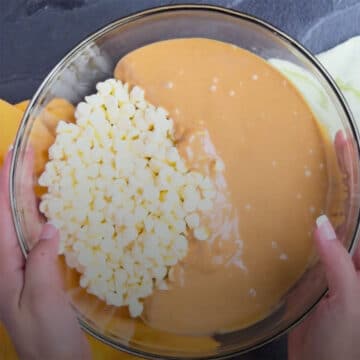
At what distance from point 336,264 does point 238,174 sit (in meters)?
0.14

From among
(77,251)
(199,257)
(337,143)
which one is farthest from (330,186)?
(77,251)

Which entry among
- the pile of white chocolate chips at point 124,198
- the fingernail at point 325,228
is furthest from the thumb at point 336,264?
the pile of white chocolate chips at point 124,198

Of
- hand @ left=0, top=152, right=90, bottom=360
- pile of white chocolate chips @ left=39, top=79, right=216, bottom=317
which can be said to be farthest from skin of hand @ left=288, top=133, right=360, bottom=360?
hand @ left=0, top=152, right=90, bottom=360

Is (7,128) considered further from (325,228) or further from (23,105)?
(325,228)

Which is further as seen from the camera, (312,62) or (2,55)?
(2,55)

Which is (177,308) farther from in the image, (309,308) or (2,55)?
(2,55)

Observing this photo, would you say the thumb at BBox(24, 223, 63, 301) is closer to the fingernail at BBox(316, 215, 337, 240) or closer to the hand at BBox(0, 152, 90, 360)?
the hand at BBox(0, 152, 90, 360)

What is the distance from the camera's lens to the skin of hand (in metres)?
0.60

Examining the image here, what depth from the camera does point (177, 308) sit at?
0.66 meters

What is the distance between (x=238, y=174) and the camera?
65 cm

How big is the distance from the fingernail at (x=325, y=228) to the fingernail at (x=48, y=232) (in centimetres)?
29

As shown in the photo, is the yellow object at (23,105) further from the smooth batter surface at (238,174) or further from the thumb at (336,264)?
the thumb at (336,264)

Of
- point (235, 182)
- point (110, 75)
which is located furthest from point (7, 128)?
point (235, 182)

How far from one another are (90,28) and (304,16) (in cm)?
26
